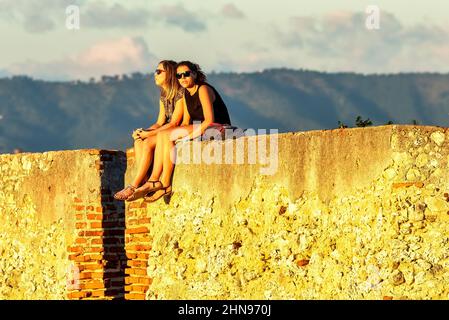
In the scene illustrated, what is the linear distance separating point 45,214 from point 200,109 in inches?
110

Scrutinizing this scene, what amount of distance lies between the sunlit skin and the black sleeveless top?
0.12ft

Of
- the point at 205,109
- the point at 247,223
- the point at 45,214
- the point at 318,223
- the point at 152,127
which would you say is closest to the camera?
the point at 318,223

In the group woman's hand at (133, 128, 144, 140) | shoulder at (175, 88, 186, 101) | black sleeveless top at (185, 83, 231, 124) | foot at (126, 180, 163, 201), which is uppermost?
shoulder at (175, 88, 186, 101)

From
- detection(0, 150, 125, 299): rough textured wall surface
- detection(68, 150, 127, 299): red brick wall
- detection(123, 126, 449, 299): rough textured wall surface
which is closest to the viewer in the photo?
detection(123, 126, 449, 299): rough textured wall surface

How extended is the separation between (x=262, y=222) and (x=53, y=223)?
361cm

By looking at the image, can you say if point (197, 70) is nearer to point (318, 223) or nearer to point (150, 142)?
point (150, 142)

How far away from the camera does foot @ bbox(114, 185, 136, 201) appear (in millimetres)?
14289

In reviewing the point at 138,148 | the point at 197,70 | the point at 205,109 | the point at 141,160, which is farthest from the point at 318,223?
the point at 138,148

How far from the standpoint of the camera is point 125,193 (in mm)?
14305

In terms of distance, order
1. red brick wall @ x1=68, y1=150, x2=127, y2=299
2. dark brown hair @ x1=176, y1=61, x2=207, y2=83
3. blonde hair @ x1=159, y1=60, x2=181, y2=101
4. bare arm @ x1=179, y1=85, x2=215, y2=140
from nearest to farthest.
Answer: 1. bare arm @ x1=179, y1=85, x2=215, y2=140
2. dark brown hair @ x1=176, y1=61, x2=207, y2=83
3. blonde hair @ x1=159, y1=60, x2=181, y2=101
4. red brick wall @ x1=68, y1=150, x2=127, y2=299

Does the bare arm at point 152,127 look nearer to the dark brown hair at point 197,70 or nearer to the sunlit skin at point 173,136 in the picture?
the sunlit skin at point 173,136

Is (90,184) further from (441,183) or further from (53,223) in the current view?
(441,183)

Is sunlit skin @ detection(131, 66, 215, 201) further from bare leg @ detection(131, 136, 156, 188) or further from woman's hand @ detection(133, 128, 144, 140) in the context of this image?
woman's hand @ detection(133, 128, 144, 140)


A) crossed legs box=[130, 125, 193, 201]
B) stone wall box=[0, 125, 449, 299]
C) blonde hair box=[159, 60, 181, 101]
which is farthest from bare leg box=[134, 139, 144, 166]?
blonde hair box=[159, 60, 181, 101]
